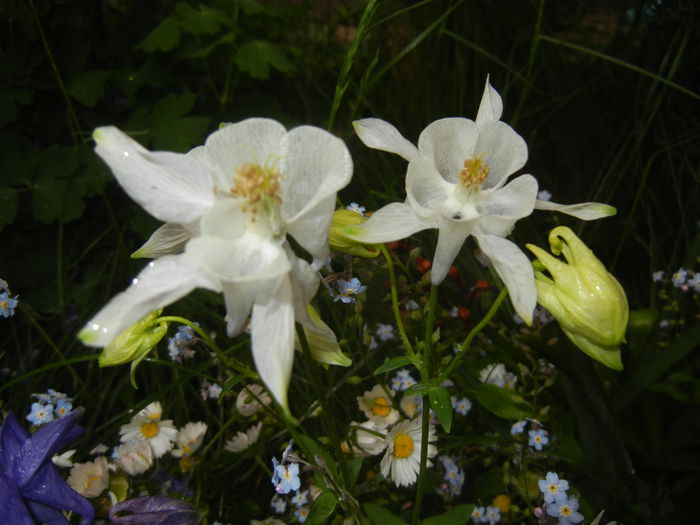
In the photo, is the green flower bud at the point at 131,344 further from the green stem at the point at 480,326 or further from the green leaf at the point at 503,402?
the green leaf at the point at 503,402

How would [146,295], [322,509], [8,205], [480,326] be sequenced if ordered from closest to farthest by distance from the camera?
1. [146,295]
2. [480,326]
3. [322,509]
4. [8,205]

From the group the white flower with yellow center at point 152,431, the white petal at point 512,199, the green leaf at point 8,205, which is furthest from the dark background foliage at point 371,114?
the white petal at point 512,199

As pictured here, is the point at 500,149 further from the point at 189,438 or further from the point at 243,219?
the point at 189,438

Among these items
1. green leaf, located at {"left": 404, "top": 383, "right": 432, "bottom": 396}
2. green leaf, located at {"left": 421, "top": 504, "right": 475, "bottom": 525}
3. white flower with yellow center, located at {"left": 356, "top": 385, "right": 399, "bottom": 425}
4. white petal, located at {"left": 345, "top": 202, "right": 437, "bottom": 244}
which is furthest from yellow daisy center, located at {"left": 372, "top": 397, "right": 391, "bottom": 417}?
white petal, located at {"left": 345, "top": 202, "right": 437, "bottom": 244}

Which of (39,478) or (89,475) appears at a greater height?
(39,478)

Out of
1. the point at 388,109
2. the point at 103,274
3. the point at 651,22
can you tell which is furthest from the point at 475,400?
the point at 651,22

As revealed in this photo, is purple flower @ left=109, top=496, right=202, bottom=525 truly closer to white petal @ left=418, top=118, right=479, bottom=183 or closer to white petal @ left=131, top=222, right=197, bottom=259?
white petal @ left=131, top=222, right=197, bottom=259

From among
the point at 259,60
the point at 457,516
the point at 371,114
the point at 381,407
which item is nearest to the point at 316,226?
the point at 457,516

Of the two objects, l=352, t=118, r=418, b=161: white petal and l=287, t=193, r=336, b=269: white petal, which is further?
l=352, t=118, r=418, b=161: white petal
